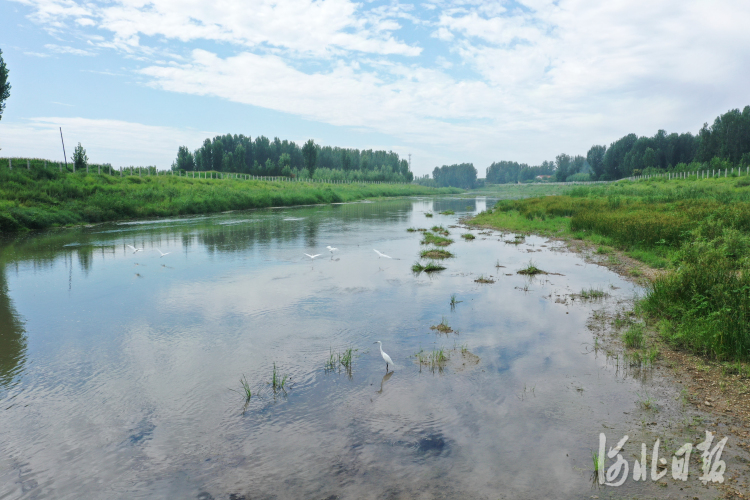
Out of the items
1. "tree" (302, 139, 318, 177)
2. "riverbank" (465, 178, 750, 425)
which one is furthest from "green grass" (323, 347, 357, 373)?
"tree" (302, 139, 318, 177)

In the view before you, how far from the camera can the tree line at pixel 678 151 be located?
8174 centimetres

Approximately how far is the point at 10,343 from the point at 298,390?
631 centimetres

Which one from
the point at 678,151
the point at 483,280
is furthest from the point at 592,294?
the point at 678,151

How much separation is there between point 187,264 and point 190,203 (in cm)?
2587

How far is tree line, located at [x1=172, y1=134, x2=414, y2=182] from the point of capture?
10512 centimetres

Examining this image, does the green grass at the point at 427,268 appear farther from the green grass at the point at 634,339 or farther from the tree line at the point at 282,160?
the tree line at the point at 282,160

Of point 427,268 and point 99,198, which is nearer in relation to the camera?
point 427,268

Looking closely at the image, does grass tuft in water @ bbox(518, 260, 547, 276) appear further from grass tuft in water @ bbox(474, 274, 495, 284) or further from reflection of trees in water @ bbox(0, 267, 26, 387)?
reflection of trees in water @ bbox(0, 267, 26, 387)

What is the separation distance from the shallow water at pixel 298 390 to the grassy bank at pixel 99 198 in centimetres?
1698

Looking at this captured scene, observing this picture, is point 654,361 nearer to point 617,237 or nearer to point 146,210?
point 617,237

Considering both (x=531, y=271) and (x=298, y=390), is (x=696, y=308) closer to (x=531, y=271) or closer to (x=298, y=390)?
(x=531, y=271)

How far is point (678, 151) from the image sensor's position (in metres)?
107

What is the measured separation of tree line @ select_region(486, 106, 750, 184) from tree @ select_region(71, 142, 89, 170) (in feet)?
249

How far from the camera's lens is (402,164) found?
6299 inches
